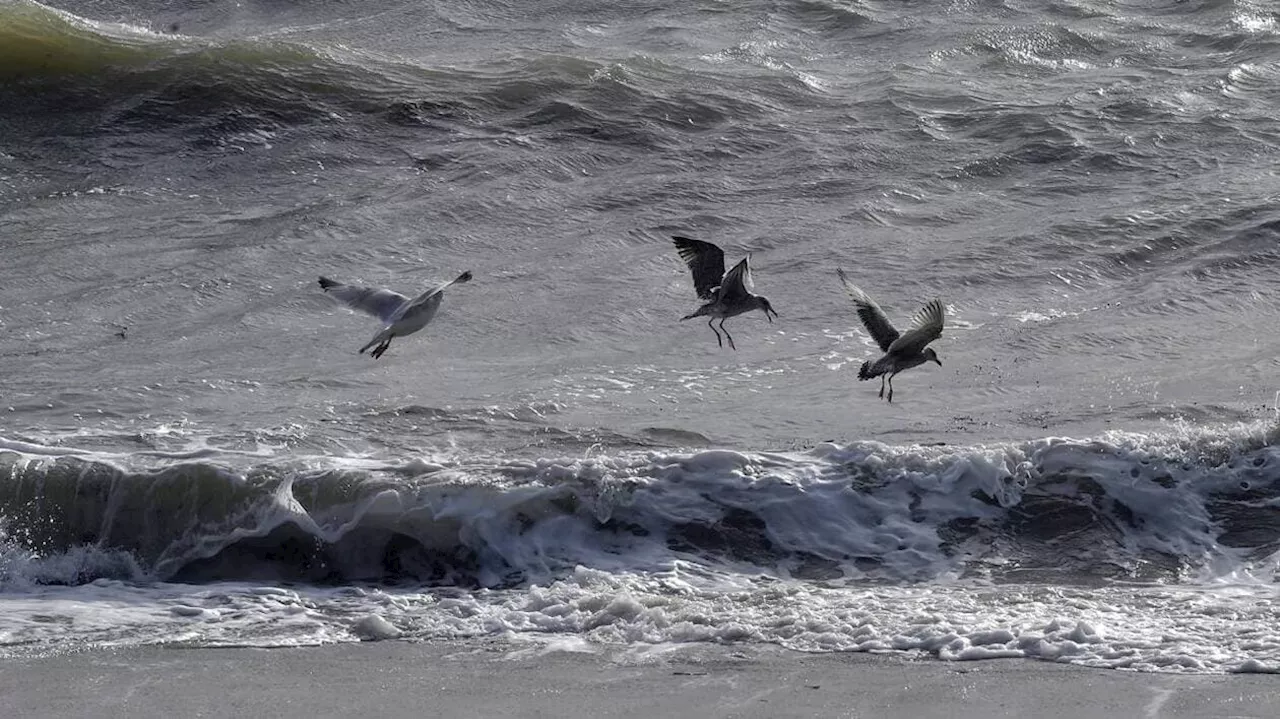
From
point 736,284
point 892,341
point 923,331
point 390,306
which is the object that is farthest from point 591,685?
point 736,284

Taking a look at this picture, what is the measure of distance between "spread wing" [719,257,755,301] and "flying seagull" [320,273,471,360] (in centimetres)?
166

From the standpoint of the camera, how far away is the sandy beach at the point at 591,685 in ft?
19.8

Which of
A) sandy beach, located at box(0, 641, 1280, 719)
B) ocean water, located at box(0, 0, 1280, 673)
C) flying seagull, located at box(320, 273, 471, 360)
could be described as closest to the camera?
sandy beach, located at box(0, 641, 1280, 719)

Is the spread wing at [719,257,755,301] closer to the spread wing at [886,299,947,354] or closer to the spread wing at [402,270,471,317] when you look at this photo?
the spread wing at [886,299,947,354]

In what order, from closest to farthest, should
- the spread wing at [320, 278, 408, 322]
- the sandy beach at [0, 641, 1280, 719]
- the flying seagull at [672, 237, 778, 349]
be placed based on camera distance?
the sandy beach at [0, 641, 1280, 719], the spread wing at [320, 278, 408, 322], the flying seagull at [672, 237, 778, 349]

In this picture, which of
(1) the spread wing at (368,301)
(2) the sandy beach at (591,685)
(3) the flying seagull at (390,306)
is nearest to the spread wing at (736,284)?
(3) the flying seagull at (390,306)

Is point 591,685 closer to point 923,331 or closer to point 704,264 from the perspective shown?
point 923,331

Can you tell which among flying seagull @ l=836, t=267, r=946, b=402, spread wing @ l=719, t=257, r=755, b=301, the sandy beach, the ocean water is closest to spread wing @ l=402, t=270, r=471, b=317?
the ocean water

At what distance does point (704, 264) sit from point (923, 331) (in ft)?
4.99

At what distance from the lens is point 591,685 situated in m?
6.32

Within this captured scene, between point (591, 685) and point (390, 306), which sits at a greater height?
point (390, 306)

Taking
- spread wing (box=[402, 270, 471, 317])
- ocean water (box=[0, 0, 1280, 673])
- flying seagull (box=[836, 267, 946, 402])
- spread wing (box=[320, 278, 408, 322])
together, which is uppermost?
spread wing (box=[402, 270, 471, 317])

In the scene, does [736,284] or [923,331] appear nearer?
[923,331]

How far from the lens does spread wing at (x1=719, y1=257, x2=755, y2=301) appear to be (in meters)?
9.08
